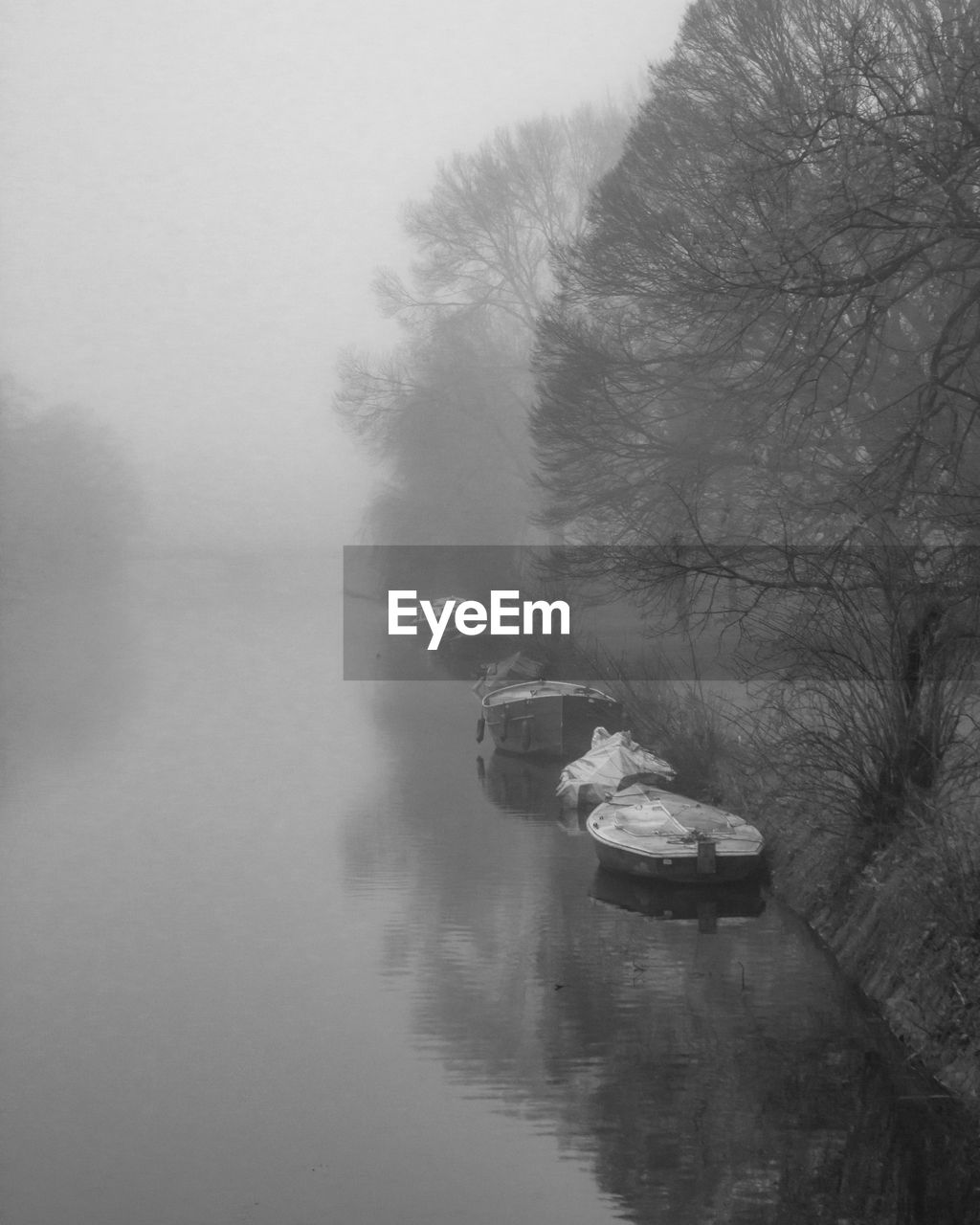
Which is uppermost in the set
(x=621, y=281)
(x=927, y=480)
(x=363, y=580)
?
(x=621, y=281)

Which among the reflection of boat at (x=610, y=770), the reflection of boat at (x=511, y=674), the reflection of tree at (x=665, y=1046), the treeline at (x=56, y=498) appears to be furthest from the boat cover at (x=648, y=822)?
the treeline at (x=56, y=498)

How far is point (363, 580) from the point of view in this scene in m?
79.9

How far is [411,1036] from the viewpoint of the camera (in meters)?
12.2

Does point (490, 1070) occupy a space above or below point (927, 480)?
below

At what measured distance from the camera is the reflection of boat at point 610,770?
21.6 m

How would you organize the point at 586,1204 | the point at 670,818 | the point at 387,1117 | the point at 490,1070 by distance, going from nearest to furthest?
the point at 586,1204 → the point at 387,1117 → the point at 490,1070 → the point at 670,818

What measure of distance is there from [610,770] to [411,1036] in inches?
396

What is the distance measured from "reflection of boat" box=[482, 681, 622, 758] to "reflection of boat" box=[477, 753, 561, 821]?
30cm

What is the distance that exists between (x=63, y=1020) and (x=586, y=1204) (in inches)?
211

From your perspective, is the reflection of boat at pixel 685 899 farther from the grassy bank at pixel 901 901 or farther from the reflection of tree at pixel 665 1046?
the grassy bank at pixel 901 901

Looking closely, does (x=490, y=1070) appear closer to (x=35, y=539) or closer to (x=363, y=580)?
(x=35, y=539)

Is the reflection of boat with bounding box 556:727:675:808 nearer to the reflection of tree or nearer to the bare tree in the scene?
the bare tree

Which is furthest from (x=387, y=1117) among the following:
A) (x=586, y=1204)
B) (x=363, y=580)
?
(x=363, y=580)

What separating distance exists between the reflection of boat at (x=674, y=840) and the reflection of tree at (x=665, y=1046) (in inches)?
25.7
